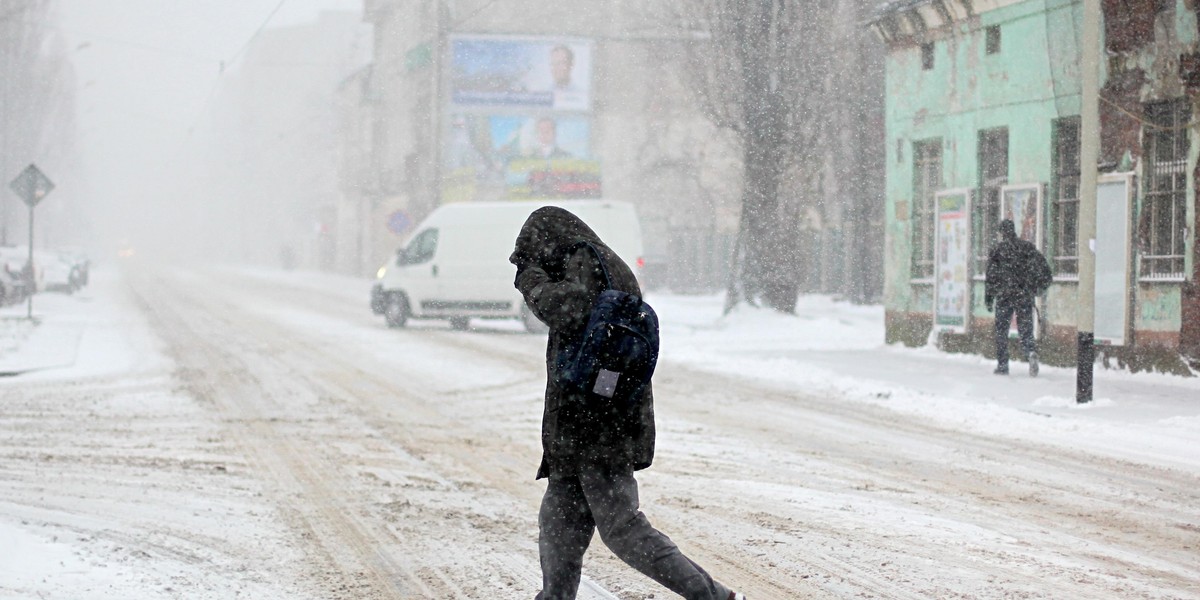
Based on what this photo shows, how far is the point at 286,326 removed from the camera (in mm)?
25031

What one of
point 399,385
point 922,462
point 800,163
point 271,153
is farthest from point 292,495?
point 271,153

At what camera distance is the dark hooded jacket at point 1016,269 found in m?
15.3

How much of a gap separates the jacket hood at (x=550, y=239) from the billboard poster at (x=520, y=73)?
4312 cm

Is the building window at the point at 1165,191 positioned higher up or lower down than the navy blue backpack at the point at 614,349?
higher up

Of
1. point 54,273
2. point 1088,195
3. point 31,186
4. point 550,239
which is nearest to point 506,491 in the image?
point 550,239

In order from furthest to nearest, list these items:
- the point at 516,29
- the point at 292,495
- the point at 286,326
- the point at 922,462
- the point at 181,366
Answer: the point at 516,29, the point at 286,326, the point at 181,366, the point at 922,462, the point at 292,495

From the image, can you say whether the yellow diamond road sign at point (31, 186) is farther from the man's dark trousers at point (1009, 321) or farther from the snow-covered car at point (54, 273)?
the snow-covered car at point (54, 273)

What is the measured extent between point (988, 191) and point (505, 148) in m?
31.8

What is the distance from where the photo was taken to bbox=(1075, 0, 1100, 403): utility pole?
12.3 meters

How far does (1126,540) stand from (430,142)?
50.6m

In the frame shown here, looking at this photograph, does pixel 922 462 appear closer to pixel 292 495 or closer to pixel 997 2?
pixel 292 495

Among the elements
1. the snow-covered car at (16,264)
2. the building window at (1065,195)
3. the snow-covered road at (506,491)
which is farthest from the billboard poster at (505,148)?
the snow-covered road at (506,491)

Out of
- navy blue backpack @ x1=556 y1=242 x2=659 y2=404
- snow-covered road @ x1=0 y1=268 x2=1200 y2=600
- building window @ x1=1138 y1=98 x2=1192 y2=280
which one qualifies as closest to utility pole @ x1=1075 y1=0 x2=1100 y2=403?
snow-covered road @ x1=0 y1=268 x2=1200 y2=600

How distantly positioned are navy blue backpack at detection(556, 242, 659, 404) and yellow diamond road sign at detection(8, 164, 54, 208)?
20.3 meters
